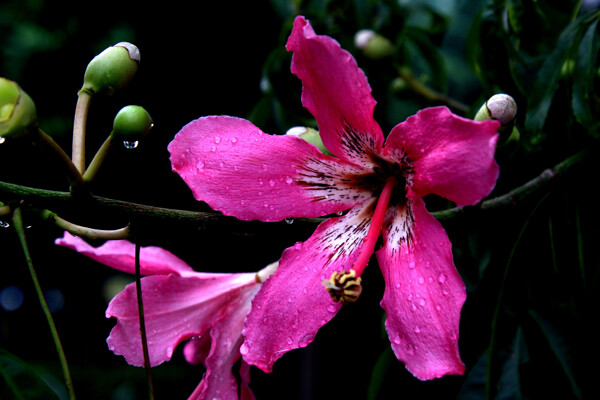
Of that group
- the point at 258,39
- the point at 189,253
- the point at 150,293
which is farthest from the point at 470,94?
the point at 150,293

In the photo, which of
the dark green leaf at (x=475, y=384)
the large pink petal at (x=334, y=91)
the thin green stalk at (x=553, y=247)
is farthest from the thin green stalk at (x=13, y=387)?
the thin green stalk at (x=553, y=247)

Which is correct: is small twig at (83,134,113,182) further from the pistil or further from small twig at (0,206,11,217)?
the pistil

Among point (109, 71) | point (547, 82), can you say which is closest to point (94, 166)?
point (109, 71)

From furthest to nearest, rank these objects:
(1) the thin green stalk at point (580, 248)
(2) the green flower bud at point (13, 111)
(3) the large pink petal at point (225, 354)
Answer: (1) the thin green stalk at point (580, 248) → (3) the large pink petal at point (225, 354) → (2) the green flower bud at point (13, 111)

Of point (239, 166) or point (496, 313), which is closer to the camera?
point (239, 166)

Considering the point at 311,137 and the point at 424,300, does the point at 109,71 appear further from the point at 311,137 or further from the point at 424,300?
the point at 424,300

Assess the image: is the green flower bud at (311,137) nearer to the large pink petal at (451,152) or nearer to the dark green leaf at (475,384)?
the large pink petal at (451,152)

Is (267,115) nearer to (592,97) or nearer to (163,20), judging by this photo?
(592,97)
